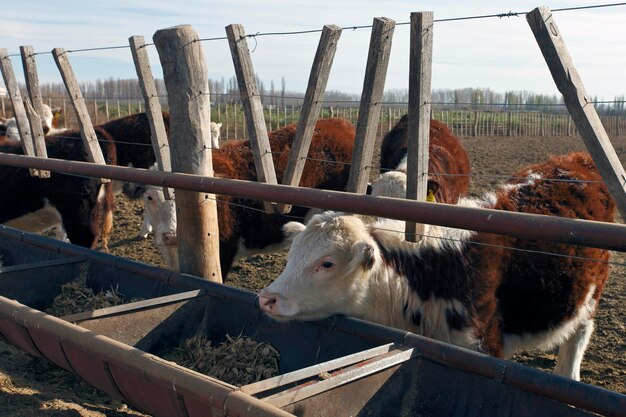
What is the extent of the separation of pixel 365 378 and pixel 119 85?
9006cm

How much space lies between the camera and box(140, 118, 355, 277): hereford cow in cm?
636

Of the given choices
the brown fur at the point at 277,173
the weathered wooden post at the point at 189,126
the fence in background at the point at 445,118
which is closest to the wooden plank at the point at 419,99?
the weathered wooden post at the point at 189,126

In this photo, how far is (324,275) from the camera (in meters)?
3.56

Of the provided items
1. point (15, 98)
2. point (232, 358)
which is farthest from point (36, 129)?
point (232, 358)

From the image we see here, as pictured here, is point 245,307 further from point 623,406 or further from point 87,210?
point 87,210

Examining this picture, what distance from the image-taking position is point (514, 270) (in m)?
3.90

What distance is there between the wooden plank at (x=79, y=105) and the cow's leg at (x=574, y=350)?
3552mm

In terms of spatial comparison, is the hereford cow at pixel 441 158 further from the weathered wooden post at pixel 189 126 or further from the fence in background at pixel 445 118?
the fence in background at pixel 445 118

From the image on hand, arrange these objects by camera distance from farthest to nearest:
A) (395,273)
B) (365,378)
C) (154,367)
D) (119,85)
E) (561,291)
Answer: (119,85) → (561,291) → (395,273) → (365,378) → (154,367)

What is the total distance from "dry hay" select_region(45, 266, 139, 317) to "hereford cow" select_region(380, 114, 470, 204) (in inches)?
117

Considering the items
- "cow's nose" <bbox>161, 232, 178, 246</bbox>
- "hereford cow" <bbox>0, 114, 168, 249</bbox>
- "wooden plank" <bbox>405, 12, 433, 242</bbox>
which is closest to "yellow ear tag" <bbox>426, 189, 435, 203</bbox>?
"wooden plank" <bbox>405, 12, 433, 242</bbox>

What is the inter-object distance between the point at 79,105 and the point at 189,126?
1742 millimetres

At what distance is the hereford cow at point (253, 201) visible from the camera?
6.36 m

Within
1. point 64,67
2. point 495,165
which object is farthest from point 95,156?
point 495,165
